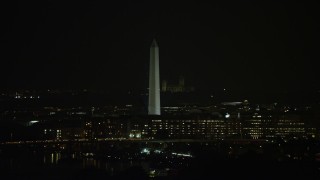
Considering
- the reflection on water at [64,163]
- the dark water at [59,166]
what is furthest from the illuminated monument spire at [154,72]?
the reflection on water at [64,163]

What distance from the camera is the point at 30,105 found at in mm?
71375

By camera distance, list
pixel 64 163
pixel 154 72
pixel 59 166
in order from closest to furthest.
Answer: pixel 59 166
pixel 64 163
pixel 154 72

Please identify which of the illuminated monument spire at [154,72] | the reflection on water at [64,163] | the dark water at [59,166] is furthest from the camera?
the illuminated monument spire at [154,72]

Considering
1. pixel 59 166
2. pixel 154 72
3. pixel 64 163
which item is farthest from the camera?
pixel 154 72

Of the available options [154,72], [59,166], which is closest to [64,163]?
[59,166]

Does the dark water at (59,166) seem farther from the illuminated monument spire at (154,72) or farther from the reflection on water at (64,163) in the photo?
the illuminated monument spire at (154,72)

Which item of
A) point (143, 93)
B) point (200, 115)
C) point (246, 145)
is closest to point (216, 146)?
point (246, 145)

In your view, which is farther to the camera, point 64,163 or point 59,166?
point 64,163

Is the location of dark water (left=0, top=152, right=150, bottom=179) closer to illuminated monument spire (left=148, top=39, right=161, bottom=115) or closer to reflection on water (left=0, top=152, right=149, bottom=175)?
reflection on water (left=0, top=152, right=149, bottom=175)

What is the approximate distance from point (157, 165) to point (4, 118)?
2757 cm

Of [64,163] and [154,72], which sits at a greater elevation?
[154,72]

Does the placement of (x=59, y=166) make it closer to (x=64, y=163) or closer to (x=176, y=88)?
(x=64, y=163)

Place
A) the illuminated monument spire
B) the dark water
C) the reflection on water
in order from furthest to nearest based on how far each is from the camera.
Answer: the illuminated monument spire, the reflection on water, the dark water

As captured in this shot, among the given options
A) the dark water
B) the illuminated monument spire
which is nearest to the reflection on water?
the dark water
